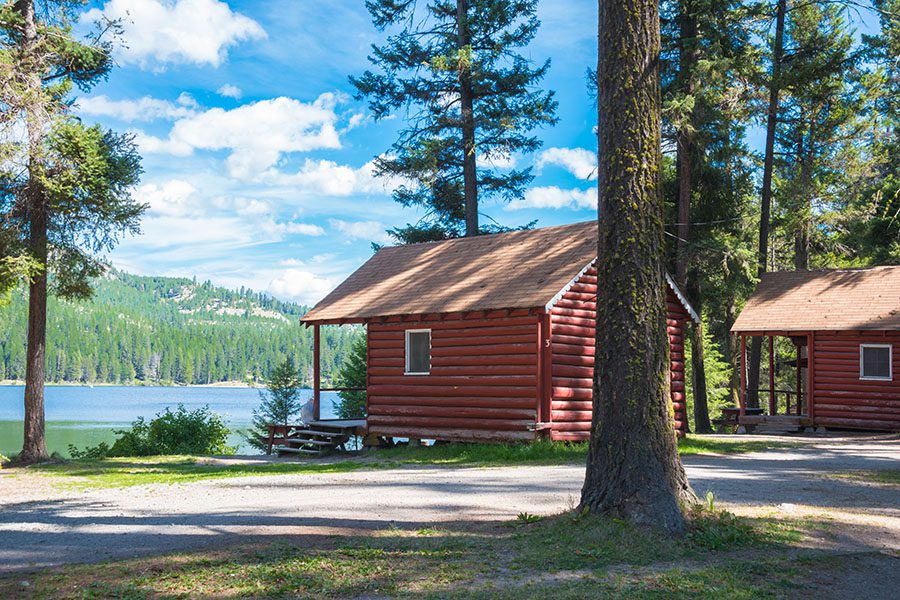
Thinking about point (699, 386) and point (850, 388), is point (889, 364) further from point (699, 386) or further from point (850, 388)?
point (699, 386)

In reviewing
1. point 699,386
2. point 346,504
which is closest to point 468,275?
point 699,386

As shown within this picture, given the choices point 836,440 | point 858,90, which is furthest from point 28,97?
point 858,90

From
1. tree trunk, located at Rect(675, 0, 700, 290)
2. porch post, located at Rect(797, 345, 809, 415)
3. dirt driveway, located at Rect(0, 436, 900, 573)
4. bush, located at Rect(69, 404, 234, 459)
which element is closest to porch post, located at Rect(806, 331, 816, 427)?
porch post, located at Rect(797, 345, 809, 415)

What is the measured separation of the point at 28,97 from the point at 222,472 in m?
9.31

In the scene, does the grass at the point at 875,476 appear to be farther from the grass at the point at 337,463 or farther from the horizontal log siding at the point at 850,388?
the horizontal log siding at the point at 850,388

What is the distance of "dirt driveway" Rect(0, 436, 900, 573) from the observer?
8.16 m

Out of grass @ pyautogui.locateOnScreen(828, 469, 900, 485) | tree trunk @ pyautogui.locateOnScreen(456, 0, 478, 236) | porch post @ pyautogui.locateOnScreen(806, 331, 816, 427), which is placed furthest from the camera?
tree trunk @ pyautogui.locateOnScreen(456, 0, 478, 236)

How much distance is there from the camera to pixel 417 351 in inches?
830

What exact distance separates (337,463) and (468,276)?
6121 mm

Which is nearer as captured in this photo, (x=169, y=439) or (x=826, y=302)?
(x=169, y=439)

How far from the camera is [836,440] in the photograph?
22.5 meters

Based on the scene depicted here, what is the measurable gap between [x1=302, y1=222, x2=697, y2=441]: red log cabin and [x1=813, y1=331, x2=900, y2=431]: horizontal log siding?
616 centimetres

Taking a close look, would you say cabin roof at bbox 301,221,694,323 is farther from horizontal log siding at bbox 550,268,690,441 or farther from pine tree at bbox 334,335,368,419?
pine tree at bbox 334,335,368,419

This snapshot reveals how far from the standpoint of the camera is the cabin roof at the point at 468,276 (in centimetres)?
1897
